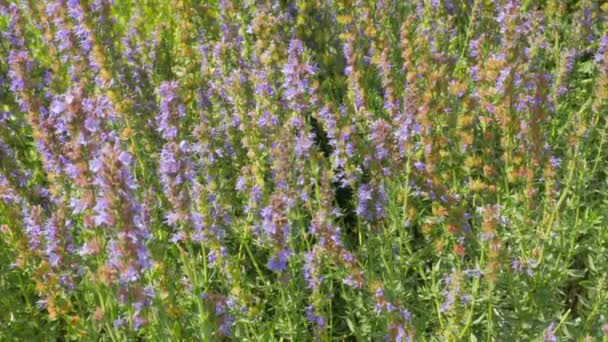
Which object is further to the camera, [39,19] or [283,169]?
[39,19]

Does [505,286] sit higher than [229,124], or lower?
lower

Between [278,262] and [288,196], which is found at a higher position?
[288,196]

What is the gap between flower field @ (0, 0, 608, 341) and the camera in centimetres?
286

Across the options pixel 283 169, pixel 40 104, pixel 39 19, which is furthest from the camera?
pixel 39 19

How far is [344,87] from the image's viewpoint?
16.5 feet

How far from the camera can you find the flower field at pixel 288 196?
2.86 meters

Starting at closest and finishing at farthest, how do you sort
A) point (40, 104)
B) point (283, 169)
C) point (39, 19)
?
point (283, 169) → point (40, 104) → point (39, 19)

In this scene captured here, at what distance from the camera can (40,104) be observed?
3.46 metres

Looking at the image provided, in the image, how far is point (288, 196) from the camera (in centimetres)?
299

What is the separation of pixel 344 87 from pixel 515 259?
1991 millimetres

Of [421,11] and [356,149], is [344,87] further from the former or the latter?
[356,149]

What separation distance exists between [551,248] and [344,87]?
197cm

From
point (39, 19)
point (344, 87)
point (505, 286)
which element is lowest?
point (505, 286)

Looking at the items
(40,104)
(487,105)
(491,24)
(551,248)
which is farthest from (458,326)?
(491,24)
